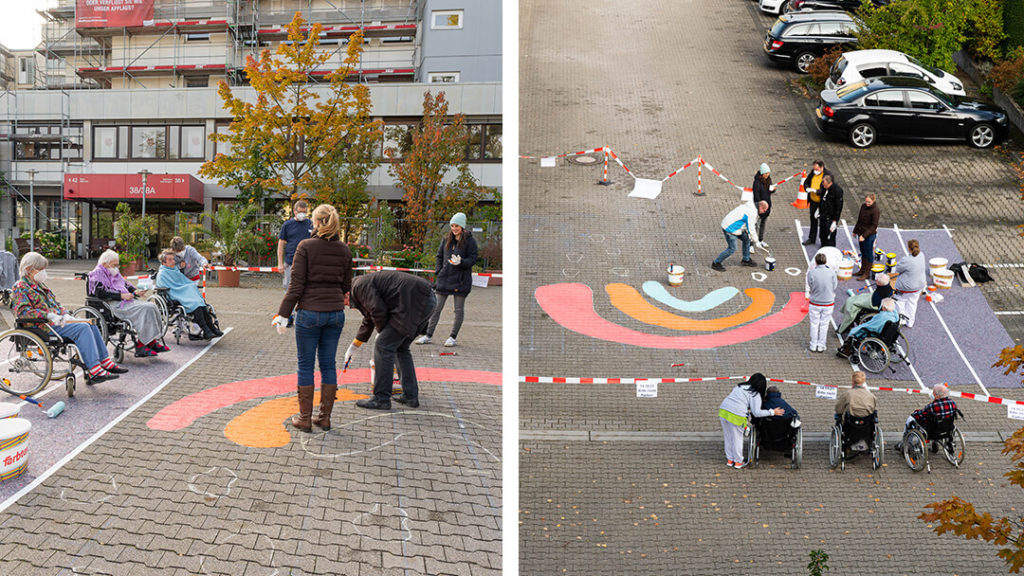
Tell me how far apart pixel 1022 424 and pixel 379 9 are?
75.0ft

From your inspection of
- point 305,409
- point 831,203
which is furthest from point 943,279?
point 305,409

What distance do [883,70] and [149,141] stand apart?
18.8m

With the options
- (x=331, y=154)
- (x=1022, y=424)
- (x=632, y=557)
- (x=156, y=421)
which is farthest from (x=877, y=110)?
(x=156, y=421)

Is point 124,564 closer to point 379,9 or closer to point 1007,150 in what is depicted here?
point 1007,150

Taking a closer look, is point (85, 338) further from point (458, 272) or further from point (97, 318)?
point (458, 272)

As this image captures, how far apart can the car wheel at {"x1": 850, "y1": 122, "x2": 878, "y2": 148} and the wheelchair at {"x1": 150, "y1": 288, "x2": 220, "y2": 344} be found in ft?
58.4

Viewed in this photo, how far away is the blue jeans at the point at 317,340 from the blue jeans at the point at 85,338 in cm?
172

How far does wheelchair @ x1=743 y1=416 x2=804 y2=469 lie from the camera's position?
938 centimetres

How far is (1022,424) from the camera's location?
11.1 m

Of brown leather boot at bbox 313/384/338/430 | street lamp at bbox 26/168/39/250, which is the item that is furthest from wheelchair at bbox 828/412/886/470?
street lamp at bbox 26/168/39/250

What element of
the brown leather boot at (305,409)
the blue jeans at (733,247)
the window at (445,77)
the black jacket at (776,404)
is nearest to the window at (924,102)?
the blue jeans at (733,247)

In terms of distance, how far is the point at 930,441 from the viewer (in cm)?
964

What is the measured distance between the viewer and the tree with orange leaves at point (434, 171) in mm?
13000

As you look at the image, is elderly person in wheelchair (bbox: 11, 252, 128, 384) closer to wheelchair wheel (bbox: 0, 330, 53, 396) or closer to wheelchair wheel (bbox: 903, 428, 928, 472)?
wheelchair wheel (bbox: 0, 330, 53, 396)
